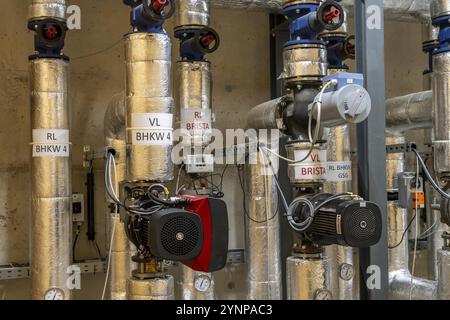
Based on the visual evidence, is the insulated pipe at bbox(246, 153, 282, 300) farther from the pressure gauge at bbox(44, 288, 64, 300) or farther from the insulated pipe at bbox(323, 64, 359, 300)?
the pressure gauge at bbox(44, 288, 64, 300)

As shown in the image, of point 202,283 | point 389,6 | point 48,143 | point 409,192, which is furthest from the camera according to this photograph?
point 389,6

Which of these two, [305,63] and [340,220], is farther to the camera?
[305,63]

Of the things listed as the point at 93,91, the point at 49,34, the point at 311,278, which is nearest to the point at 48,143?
the point at 49,34

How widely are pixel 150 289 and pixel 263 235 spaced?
946 mm

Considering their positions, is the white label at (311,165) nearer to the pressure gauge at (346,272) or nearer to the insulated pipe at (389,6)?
the pressure gauge at (346,272)

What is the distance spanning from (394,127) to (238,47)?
110 centimetres

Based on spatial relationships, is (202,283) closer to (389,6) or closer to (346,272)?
(346,272)

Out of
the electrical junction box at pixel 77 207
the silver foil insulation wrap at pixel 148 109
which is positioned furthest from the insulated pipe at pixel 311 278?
the electrical junction box at pixel 77 207

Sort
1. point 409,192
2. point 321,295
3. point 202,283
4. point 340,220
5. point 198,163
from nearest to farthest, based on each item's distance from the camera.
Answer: point 340,220 < point 321,295 < point 198,163 < point 202,283 < point 409,192

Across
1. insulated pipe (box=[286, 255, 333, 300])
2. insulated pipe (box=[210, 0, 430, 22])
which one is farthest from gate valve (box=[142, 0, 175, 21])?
insulated pipe (box=[286, 255, 333, 300])

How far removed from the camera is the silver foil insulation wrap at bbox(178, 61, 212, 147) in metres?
2.66

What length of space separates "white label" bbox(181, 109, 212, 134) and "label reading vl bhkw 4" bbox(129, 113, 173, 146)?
63cm

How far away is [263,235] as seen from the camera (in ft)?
9.36
